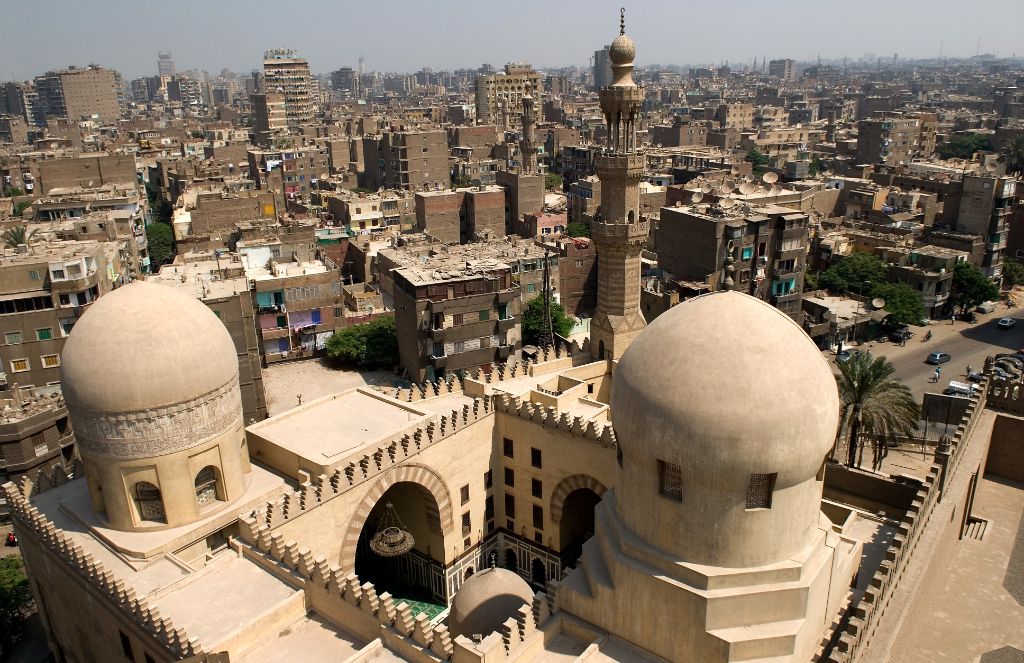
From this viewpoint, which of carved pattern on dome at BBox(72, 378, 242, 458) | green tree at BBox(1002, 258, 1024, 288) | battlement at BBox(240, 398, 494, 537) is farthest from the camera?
green tree at BBox(1002, 258, 1024, 288)

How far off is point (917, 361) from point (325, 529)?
43474 millimetres

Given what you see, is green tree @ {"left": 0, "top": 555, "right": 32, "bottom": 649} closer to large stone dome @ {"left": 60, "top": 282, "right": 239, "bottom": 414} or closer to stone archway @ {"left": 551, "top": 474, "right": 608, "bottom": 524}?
large stone dome @ {"left": 60, "top": 282, "right": 239, "bottom": 414}

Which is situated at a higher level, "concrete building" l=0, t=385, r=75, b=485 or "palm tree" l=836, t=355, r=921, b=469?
"palm tree" l=836, t=355, r=921, b=469

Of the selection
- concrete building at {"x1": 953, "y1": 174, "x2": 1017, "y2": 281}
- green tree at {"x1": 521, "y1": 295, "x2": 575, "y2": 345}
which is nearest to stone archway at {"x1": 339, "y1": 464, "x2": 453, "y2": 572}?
green tree at {"x1": 521, "y1": 295, "x2": 575, "y2": 345}

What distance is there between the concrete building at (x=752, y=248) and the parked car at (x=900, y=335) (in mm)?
7104

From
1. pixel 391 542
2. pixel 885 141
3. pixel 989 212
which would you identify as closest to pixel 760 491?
pixel 391 542

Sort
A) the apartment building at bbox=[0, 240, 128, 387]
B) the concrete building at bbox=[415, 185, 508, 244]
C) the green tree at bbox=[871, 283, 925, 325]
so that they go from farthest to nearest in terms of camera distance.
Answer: the concrete building at bbox=[415, 185, 508, 244] < the green tree at bbox=[871, 283, 925, 325] < the apartment building at bbox=[0, 240, 128, 387]

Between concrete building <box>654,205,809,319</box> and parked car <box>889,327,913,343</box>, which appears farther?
parked car <box>889,327,913,343</box>

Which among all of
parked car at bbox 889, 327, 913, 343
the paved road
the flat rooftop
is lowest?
the paved road

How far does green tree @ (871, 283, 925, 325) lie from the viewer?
5503cm

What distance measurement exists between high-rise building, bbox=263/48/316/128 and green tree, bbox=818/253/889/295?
435ft

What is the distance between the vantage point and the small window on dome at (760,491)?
1424 cm

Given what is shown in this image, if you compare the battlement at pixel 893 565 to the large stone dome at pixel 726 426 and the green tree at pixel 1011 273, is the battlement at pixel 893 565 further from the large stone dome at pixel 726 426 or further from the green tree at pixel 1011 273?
the green tree at pixel 1011 273

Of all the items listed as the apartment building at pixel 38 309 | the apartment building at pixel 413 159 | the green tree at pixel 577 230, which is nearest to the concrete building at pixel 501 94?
the apartment building at pixel 413 159
